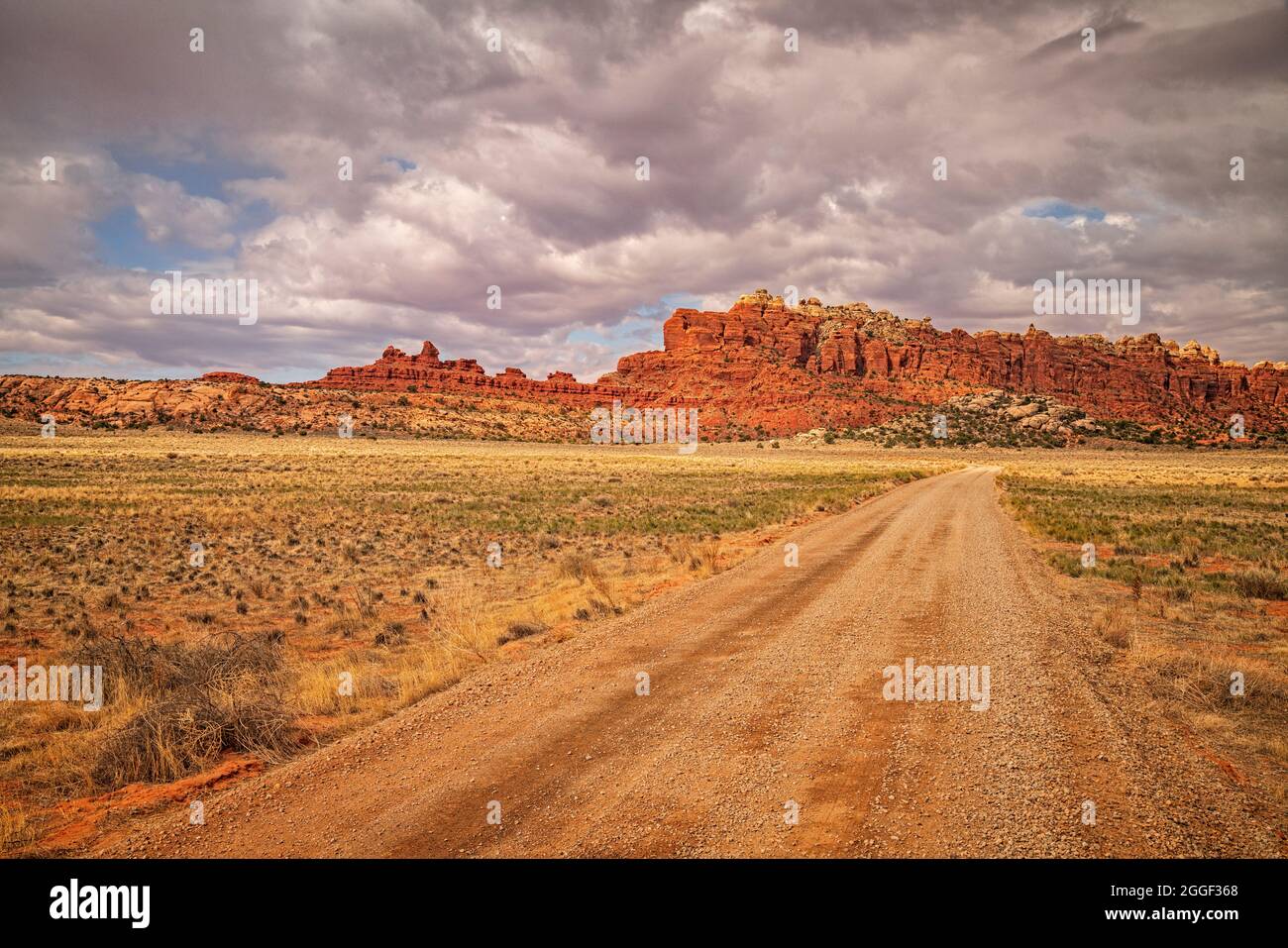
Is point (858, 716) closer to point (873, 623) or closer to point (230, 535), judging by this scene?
point (873, 623)

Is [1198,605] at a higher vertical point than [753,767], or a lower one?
lower

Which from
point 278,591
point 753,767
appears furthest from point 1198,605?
point 278,591

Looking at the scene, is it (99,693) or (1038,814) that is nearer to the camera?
(1038,814)

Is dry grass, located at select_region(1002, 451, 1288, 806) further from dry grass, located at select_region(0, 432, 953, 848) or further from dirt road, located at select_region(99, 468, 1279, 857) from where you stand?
dry grass, located at select_region(0, 432, 953, 848)

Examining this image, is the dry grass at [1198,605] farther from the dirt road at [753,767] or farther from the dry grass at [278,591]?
the dry grass at [278,591]

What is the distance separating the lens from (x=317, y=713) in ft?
25.8


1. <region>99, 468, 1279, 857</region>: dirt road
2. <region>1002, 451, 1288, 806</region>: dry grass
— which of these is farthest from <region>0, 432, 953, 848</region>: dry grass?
<region>1002, 451, 1288, 806</region>: dry grass

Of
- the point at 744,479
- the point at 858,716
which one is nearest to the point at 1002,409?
the point at 744,479

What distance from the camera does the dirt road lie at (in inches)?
181

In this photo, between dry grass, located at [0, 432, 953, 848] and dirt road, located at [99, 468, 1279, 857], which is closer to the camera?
dirt road, located at [99, 468, 1279, 857]

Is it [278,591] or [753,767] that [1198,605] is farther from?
[278,591]

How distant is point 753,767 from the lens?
563 cm

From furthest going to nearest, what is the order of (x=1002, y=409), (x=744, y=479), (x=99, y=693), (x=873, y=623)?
(x=1002, y=409)
(x=744, y=479)
(x=873, y=623)
(x=99, y=693)

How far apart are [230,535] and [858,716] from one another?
23.4 metres
